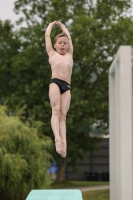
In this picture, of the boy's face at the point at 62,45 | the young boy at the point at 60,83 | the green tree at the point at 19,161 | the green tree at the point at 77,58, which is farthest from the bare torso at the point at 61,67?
→ the green tree at the point at 77,58

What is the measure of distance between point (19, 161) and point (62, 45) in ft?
38.0

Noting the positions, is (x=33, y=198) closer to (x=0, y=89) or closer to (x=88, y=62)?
(x=88, y=62)

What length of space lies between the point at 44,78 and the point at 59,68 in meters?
21.2

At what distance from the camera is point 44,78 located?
96.9 feet

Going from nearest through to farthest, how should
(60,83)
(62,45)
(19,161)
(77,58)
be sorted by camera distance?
(60,83)
(62,45)
(19,161)
(77,58)

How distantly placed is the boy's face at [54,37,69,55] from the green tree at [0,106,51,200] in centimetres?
1125

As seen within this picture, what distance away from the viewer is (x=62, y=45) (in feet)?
27.7

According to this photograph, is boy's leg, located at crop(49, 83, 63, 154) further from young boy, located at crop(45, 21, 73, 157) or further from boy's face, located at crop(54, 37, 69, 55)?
boy's face, located at crop(54, 37, 69, 55)

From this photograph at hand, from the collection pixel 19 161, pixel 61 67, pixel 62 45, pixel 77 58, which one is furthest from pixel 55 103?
pixel 77 58

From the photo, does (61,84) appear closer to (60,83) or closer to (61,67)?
(60,83)

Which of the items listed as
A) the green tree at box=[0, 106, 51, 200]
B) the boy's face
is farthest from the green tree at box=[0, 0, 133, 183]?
the boy's face

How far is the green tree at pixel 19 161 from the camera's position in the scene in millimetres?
19516

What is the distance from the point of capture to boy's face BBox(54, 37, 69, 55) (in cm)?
841

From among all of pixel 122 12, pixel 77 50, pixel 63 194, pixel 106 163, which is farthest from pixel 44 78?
pixel 63 194
